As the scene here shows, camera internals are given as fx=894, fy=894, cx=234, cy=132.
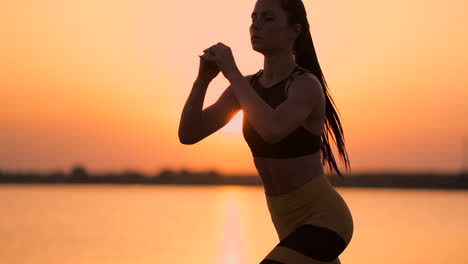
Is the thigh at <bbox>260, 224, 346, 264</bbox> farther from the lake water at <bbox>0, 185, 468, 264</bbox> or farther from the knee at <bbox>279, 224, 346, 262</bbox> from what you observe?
the lake water at <bbox>0, 185, 468, 264</bbox>

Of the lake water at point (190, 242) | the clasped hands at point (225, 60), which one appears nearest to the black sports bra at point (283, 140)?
the clasped hands at point (225, 60)

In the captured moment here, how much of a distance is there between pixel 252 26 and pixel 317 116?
0.61m

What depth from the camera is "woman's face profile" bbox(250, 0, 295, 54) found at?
4906mm

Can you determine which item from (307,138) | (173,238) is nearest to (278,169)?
(307,138)

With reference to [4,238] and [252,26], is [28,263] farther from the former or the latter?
[252,26]

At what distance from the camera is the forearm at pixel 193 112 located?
507 centimetres

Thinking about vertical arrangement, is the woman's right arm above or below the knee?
above

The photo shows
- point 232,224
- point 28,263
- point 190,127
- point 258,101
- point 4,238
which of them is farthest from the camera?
point 232,224

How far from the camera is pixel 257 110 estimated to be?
14.8 feet

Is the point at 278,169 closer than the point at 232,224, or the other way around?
the point at 278,169

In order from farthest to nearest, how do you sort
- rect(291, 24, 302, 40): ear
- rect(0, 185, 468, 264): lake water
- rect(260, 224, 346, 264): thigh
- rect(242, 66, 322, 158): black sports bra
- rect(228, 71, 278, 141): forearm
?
rect(0, 185, 468, 264): lake water < rect(291, 24, 302, 40): ear < rect(242, 66, 322, 158): black sports bra < rect(260, 224, 346, 264): thigh < rect(228, 71, 278, 141): forearm

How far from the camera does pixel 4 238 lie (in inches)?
1038

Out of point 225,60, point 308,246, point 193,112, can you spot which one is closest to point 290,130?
point 225,60

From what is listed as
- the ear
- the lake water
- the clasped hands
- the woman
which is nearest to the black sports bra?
the woman
